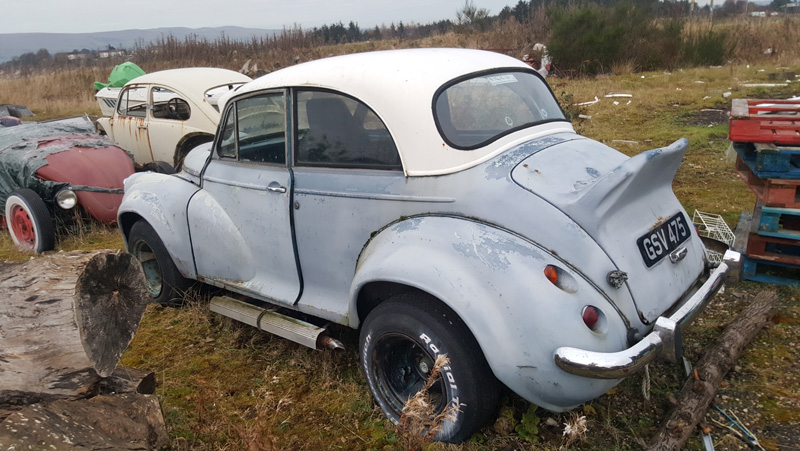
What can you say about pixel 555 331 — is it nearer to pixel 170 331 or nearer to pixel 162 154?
pixel 170 331

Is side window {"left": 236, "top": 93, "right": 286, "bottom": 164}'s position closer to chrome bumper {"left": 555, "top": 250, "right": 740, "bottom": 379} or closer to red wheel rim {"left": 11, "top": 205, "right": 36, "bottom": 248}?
chrome bumper {"left": 555, "top": 250, "right": 740, "bottom": 379}

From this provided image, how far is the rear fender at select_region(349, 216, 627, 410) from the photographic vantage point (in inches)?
96.6

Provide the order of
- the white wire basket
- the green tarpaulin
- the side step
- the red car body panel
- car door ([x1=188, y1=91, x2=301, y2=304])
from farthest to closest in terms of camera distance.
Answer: the green tarpaulin
the red car body panel
the white wire basket
car door ([x1=188, y1=91, x2=301, y2=304])
the side step

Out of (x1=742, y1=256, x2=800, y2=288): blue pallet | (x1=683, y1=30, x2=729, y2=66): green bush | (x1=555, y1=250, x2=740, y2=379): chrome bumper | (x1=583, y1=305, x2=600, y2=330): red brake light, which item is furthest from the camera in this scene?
(x1=683, y1=30, x2=729, y2=66): green bush

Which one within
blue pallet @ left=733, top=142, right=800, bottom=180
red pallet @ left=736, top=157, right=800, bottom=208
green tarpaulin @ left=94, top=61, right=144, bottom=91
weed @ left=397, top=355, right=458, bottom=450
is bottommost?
weed @ left=397, top=355, right=458, bottom=450

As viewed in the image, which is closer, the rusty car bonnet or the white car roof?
the white car roof

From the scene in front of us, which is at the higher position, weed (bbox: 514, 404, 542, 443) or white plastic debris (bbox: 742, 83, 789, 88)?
white plastic debris (bbox: 742, 83, 789, 88)

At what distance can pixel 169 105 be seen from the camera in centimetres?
877

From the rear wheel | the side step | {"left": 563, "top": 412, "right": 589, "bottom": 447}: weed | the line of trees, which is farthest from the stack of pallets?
the line of trees

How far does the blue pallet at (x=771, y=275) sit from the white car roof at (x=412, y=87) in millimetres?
2008

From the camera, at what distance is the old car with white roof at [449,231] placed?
8.29ft

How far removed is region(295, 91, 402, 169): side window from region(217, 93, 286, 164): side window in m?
0.18

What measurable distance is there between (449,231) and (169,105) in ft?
23.9

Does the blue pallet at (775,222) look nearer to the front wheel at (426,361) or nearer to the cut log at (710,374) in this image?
the cut log at (710,374)
